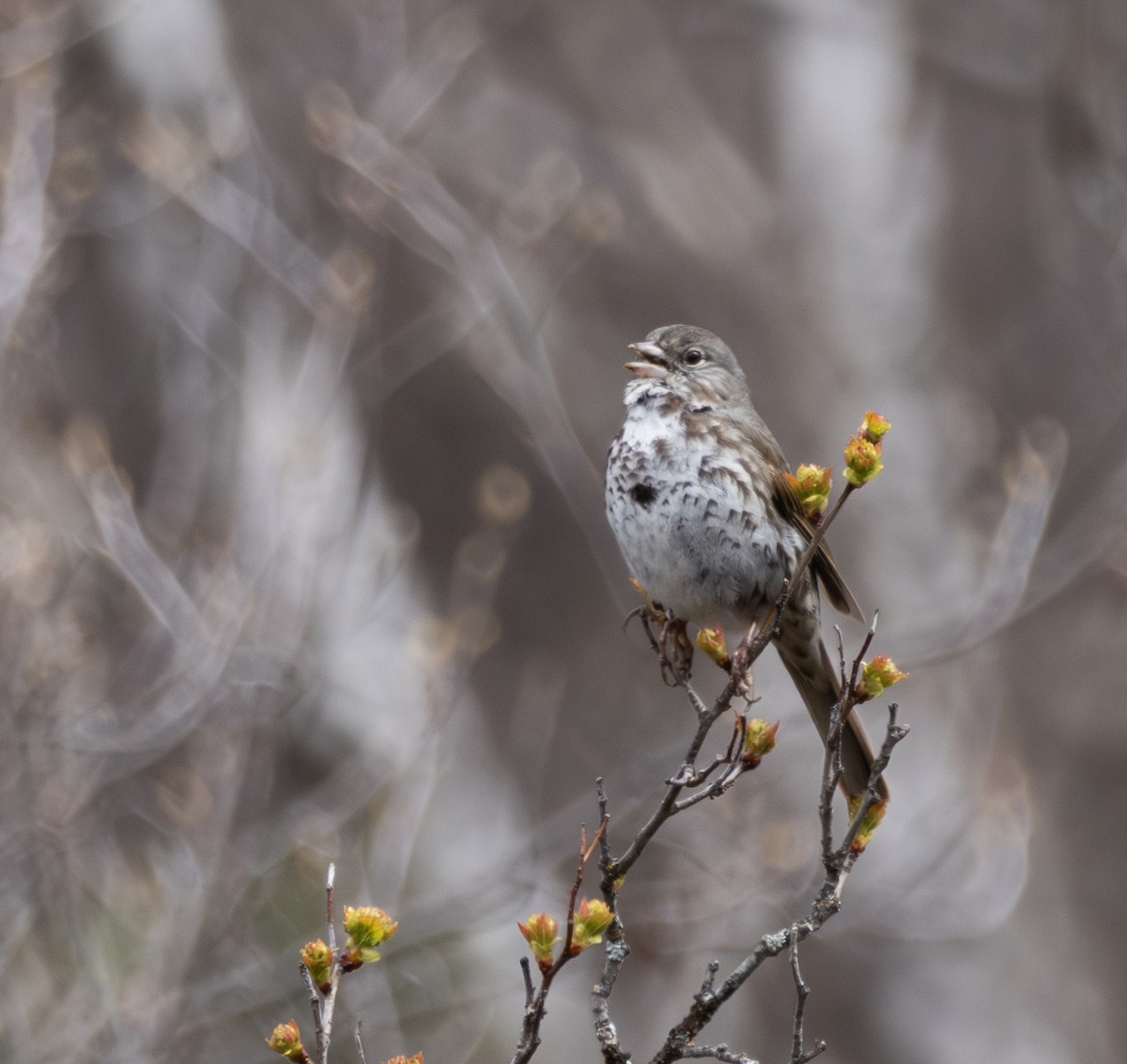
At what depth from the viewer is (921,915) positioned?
7664 millimetres

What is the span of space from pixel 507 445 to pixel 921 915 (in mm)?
4084

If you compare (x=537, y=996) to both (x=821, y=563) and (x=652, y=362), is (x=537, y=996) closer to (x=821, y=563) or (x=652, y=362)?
(x=821, y=563)

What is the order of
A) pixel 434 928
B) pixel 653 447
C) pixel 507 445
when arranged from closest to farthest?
pixel 653 447 → pixel 434 928 → pixel 507 445

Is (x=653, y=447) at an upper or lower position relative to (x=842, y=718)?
upper

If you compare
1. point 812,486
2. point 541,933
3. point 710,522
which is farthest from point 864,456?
point 710,522

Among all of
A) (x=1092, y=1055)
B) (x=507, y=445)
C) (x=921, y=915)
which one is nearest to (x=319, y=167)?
(x=507, y=445)

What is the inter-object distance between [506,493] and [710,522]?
11.5 feet

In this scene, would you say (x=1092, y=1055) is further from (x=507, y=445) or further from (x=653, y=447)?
(x=653, y=447)

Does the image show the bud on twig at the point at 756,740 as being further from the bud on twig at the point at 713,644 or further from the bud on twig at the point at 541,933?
the bud on twig at the point at 541,933

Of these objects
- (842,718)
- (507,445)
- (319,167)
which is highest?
(319,167)

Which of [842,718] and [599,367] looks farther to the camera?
[599,367]

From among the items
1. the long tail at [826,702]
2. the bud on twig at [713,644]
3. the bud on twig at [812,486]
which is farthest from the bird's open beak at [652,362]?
the bud on twig at [812,486]

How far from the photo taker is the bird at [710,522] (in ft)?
14.0

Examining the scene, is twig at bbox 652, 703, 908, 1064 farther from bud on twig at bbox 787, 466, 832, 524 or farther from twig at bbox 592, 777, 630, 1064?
bud on twig at bbox 787, 466, 832, 524
